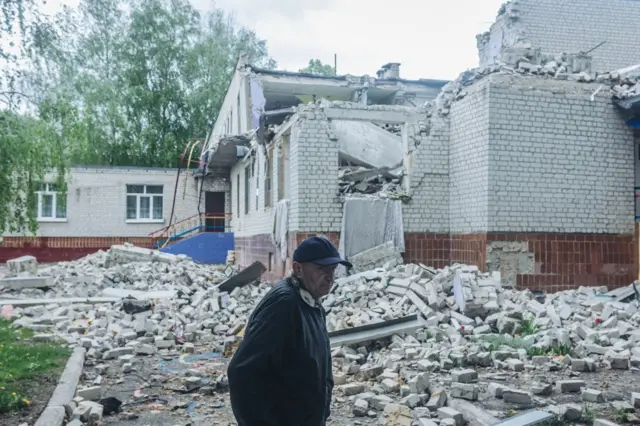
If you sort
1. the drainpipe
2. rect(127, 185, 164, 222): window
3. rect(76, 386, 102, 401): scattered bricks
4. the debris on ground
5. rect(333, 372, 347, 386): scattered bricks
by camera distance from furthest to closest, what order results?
rect(127, 185, 164, 222): window → the drainpipe → rect(333, 372, 347, 386): scattered bricks → rect(76, 386, 102, 401): scattered bricks → the debris on ground

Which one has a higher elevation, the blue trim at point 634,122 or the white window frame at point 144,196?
the blue trim at point 634,122

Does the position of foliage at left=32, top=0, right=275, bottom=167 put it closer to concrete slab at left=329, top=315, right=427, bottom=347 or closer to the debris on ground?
the debris on ground

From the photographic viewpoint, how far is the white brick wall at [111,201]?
26.0 m

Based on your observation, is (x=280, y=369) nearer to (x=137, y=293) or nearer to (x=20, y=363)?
(x=20, y=363)

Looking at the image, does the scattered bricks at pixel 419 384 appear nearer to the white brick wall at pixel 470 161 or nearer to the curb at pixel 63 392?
the curb at pixel 63 392

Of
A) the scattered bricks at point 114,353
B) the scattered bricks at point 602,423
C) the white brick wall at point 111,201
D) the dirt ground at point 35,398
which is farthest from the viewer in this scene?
the white brick wall at point 111,201

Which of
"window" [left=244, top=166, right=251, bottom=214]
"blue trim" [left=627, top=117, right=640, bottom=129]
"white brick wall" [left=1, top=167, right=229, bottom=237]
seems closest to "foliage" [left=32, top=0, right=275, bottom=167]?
"white brick wall" [left=1, top=167, right=229, bottom=237]

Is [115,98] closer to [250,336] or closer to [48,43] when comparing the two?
[48,43]

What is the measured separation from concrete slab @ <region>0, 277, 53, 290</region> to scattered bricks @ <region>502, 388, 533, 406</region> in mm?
12578

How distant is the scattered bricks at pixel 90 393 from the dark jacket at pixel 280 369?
405 cm

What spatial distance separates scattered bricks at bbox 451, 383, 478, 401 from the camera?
5.48 metres

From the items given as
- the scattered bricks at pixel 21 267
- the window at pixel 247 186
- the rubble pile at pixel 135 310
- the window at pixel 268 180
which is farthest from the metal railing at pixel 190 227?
the window at pixel 268 180

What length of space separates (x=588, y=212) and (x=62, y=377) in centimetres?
970

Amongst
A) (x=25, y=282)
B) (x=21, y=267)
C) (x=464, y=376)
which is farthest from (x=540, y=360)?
(x=21, y=267)
